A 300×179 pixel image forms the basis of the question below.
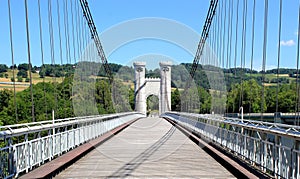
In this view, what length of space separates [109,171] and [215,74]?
23563mm

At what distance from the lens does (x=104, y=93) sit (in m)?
42.0

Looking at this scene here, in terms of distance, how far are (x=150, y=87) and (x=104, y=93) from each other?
44.3 metres

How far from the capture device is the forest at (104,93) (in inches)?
1072

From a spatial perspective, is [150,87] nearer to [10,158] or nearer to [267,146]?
[267,146]

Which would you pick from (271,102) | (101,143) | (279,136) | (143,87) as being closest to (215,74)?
(271,102)

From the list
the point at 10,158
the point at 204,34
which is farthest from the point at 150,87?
the point at 10,158

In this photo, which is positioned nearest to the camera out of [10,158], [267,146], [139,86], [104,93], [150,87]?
[10,158]

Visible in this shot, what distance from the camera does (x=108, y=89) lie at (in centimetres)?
4297

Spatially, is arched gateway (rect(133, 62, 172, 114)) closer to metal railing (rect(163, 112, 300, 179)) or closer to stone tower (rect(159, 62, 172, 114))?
stone tower (rect(159, 62, 172, 114))

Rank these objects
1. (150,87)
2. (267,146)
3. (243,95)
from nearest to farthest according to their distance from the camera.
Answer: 1. (267,146)
2. (243,95)
3. (150,87)

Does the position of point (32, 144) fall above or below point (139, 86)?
above

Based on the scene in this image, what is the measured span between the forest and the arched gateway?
28.5 m

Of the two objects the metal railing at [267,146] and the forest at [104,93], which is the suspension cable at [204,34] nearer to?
the forest at [104,93]

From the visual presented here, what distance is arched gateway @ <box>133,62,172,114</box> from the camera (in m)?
77.6
